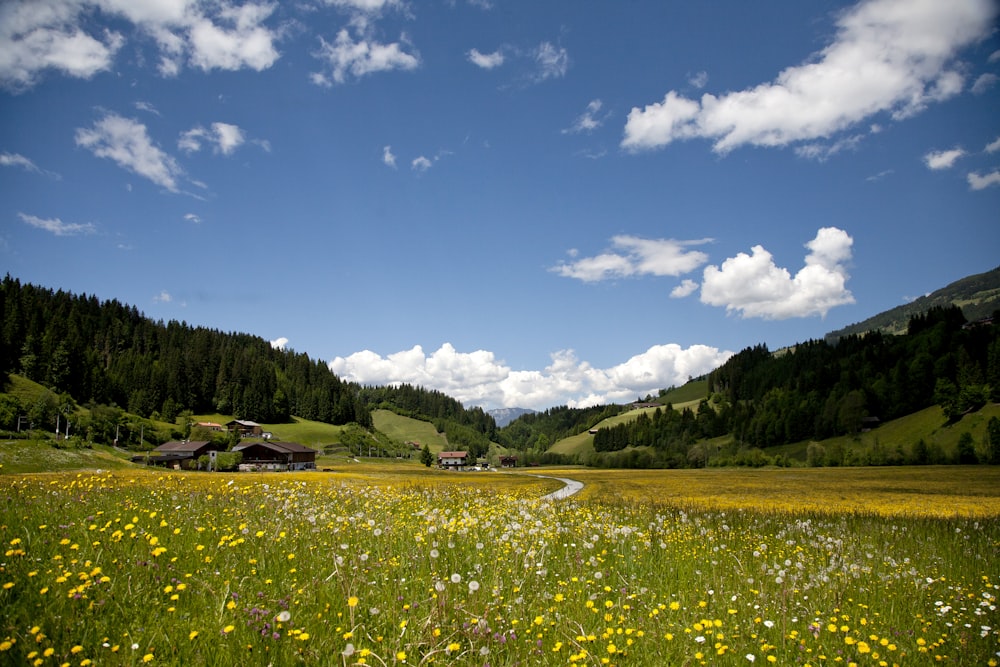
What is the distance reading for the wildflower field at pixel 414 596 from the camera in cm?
454

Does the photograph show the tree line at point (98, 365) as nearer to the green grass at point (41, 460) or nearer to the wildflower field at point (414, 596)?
the green grass at point (41, 460)

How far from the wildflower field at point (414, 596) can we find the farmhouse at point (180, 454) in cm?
10795

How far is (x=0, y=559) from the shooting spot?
17.7 feet

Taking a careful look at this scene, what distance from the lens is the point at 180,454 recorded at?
4365 inches

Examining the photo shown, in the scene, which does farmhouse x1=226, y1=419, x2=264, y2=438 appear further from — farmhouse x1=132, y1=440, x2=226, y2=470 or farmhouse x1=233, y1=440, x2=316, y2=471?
farmhouse x1=132, y1=440, x2=226, y2=470

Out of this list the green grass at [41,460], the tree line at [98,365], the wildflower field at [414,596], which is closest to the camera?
the wildflower field at [414,596]

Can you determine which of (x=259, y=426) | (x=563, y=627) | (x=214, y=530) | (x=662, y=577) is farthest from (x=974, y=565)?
(x=259, y=426)

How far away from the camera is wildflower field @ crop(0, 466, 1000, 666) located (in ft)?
14.9

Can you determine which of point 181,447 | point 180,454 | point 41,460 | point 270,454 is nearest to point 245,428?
point 270,454

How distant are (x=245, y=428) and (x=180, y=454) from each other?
67.5 m

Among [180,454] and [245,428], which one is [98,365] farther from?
[180,454]

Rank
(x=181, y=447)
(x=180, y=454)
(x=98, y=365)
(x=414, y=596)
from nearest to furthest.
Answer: (x=414, y=596) → (x=180, y=454) → (x=181, y=447) → (x=98, y=365)

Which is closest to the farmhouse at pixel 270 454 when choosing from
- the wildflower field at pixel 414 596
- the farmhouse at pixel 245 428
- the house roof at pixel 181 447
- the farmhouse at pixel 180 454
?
the farmhouse at pixel 180 454

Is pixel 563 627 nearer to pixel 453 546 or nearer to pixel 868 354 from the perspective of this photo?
pixel 453 546
